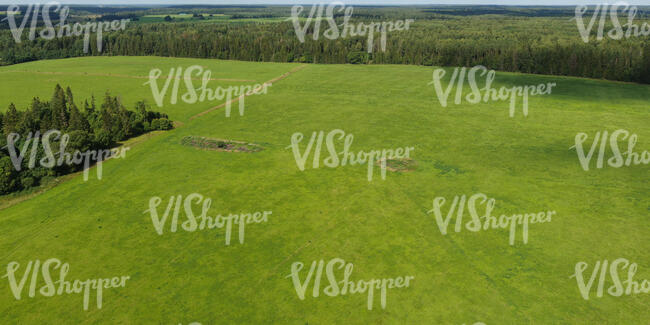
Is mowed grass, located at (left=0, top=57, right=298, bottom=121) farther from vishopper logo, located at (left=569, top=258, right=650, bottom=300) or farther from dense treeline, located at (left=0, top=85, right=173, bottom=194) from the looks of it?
vishopper logo, located at (left=569, top=258, right=650, bottom=300)

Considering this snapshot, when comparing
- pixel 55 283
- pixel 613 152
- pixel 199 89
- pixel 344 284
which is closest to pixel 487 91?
pixel 613 152

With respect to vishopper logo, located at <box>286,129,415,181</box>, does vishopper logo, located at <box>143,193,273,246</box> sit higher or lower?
lower

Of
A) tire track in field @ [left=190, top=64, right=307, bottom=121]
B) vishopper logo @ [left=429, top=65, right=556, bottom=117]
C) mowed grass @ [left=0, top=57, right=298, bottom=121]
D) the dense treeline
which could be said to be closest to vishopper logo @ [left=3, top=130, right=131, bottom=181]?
the dense treeline

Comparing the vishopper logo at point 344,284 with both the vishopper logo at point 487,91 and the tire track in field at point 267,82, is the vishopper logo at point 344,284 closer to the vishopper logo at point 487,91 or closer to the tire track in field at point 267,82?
the tire track in field at point 267,82

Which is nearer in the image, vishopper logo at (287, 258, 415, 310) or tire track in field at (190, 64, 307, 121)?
vishopper logo at (287, 258, 415, 310)

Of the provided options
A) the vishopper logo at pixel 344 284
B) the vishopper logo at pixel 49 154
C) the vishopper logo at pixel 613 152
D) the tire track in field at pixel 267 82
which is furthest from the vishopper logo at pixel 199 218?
the vishopper logo at pixel 613 152

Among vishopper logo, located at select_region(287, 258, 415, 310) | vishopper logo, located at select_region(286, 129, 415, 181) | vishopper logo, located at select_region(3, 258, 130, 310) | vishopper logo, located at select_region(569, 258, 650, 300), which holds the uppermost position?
vishopper logo, located at select_region(286, 129, 415, 181)

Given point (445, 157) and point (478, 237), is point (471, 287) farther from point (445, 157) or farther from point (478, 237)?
point (445, 157)
